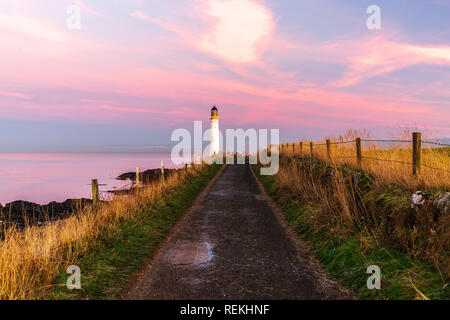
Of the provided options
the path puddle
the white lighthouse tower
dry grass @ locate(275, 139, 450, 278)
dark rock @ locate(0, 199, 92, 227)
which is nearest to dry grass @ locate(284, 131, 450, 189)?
dry grass @ locate(275, 139, 450, 278)

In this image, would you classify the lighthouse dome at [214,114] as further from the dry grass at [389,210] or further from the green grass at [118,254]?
the dry grass at [389,210]

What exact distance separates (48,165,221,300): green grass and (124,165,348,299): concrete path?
34 cm

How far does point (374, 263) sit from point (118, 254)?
17.1 ft

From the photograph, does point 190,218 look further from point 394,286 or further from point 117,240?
point 394,286

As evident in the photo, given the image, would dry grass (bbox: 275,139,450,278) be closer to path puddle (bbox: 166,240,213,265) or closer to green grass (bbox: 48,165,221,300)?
path puddle (bbox: 166,240,213,265)

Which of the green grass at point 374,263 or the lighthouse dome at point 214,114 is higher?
the lighthouse dome at point 214,114

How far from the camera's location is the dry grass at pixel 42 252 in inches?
167

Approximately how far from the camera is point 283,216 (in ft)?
33.2

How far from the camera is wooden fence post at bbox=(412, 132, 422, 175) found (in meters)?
6.61

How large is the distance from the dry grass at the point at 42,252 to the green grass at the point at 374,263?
501cm

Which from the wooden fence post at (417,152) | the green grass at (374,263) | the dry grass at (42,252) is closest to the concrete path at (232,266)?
the green grass at (374,263)

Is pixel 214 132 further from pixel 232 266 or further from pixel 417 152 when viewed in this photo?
pixel 232 266

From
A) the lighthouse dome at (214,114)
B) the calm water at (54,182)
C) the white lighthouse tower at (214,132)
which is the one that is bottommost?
the calm water at (54,182)
